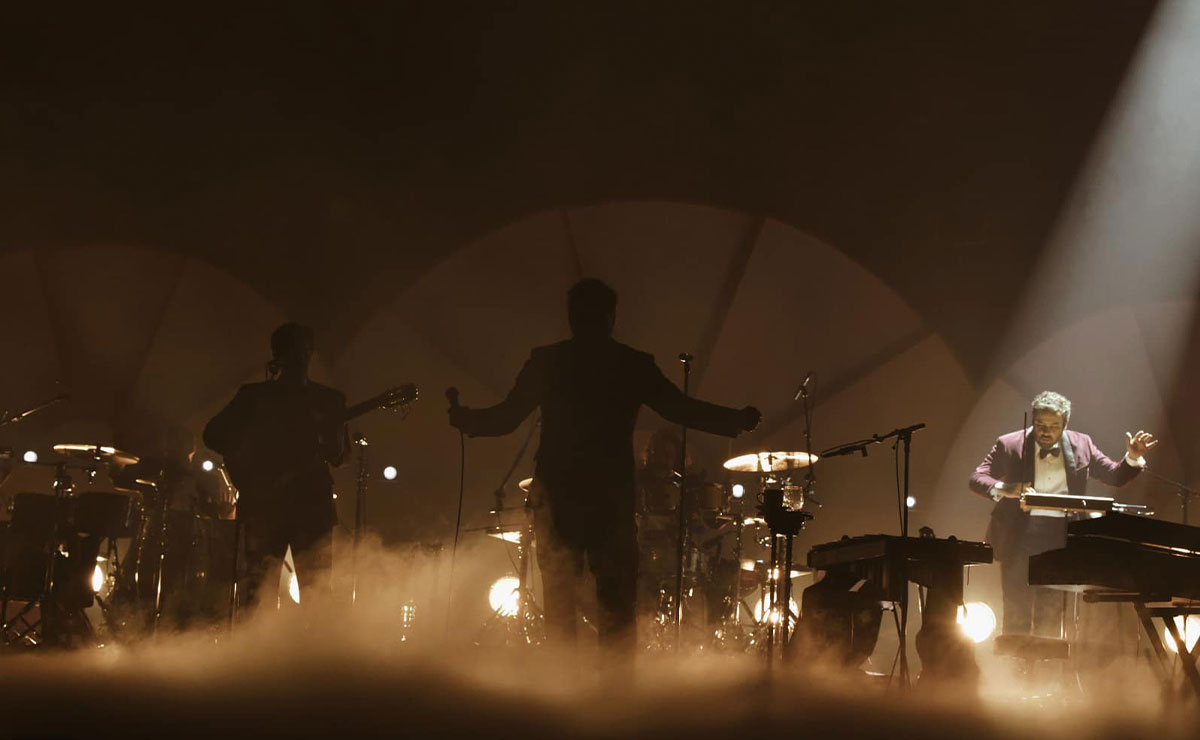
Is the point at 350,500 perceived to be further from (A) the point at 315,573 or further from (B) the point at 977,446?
(B) the point at 977,446

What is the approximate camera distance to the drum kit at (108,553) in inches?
263

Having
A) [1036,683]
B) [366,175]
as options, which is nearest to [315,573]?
[1036,683]

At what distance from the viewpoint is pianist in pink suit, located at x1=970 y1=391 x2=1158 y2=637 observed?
21.6 feet

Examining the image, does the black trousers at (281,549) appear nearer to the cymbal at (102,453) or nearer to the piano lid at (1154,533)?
the cymbal at (102,453)

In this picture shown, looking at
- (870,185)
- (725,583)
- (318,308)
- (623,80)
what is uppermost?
(623,80)

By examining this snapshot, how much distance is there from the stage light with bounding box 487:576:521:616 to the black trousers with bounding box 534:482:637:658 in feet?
12.1

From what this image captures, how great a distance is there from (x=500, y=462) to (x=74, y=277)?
3.79 metres

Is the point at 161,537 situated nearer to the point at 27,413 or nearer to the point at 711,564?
the point at 27,413

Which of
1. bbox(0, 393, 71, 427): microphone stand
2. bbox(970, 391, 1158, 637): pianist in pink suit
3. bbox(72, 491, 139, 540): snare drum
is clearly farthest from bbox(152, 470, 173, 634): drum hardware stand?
bbox(970, 391, 1158, 637): pianist in pink suit

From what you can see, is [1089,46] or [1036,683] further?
[1089,46]

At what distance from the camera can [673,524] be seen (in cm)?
717

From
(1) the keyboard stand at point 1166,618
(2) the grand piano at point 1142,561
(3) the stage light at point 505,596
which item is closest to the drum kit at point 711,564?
(3) the stage light at point 505,596

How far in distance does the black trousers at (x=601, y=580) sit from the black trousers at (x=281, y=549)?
1335mm

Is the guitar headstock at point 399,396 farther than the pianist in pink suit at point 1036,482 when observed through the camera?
No
